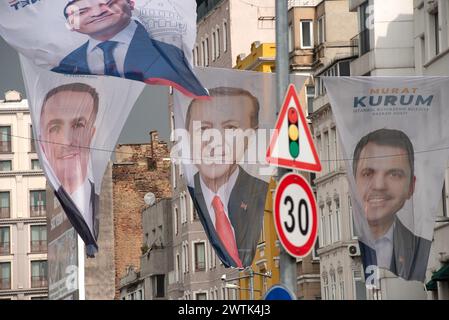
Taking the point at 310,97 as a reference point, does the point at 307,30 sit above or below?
above

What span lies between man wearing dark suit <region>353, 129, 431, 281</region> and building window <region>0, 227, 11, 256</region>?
10277 centimetres

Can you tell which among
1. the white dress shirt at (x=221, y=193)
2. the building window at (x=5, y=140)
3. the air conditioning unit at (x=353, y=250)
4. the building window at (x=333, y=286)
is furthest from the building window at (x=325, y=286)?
the building window at (x=5, y=140)

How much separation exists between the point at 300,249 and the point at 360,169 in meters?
8.64

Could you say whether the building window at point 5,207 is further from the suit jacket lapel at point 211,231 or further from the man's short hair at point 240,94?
the man's short hair at point 240,94

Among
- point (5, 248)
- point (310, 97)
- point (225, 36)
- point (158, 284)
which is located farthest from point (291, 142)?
point (5, 248)

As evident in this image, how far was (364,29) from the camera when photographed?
62.2 metres

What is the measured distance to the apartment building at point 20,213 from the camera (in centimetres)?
12888

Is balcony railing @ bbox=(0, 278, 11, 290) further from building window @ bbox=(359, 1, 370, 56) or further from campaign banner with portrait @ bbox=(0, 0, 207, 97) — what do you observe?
campaign banner with portrait @ bbox=(0, 0, 207, 97)

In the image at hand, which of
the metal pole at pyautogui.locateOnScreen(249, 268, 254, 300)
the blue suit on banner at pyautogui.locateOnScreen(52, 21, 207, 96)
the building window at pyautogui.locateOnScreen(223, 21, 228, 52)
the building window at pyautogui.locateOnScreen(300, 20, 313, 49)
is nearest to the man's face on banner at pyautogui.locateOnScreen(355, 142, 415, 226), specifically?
the blue suit on banner at pyautogui.locateOnScreen(52, 21, 207, 96)

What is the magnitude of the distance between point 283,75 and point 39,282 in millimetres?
109600

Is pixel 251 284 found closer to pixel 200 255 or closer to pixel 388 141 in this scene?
pixel 200 255

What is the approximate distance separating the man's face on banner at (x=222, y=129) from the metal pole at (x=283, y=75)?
591 cm
